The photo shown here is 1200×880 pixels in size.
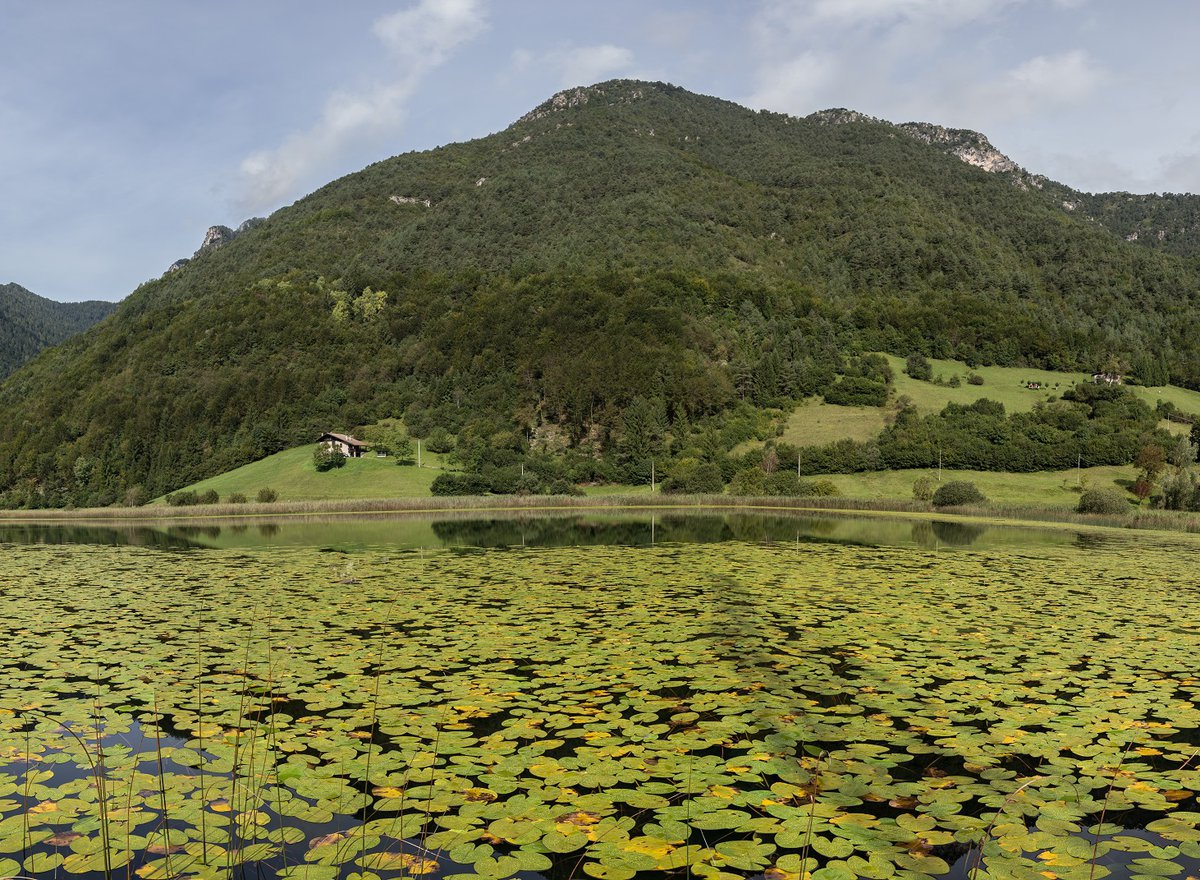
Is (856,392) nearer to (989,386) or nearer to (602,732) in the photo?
(989,386)

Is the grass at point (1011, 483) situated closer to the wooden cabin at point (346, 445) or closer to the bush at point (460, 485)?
the bush at point (460, 485)

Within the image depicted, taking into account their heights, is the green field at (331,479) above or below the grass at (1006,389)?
below

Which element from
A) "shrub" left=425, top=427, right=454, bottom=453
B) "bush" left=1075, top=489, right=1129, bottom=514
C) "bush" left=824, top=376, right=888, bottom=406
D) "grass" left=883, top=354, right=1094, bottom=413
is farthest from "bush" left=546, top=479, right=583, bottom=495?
"bush" left=1075, top=489, right=1129, bottom=514

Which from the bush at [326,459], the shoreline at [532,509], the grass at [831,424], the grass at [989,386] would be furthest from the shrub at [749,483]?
the bush at [326,459]

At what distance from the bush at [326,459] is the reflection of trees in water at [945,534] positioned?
235ft

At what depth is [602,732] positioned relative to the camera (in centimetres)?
916

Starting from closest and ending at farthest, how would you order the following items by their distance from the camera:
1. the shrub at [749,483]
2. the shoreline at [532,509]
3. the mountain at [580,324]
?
the shoreline at [532,509] → the shrub at [749,483] → the mountain at [580,324]

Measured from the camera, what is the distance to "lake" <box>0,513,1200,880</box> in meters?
6.45

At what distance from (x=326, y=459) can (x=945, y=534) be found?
76.9 metres

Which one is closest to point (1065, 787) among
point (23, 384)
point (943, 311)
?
point (943, 311)

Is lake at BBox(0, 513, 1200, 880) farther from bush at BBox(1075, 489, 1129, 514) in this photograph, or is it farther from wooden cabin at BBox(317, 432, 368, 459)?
wooden cabin at BBox(317, 432, 368, 459)

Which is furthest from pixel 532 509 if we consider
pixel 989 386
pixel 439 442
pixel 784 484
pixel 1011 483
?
pixel 989 386

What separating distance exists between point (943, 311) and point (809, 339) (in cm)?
2923

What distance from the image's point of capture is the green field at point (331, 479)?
295 ft
